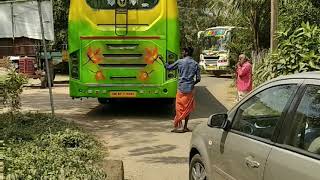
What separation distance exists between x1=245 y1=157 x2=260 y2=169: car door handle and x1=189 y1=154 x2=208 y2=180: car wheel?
122cm

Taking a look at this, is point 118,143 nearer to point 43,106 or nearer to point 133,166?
point 133,166

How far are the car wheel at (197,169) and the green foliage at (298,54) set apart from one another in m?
3.31

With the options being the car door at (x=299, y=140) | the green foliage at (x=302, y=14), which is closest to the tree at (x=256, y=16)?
the green foliage at (x=302, y=14)

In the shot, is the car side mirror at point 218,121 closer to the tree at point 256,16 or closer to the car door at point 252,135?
the car door at point 252,135

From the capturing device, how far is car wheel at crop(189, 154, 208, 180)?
18.5 ft

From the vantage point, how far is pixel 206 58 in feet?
107

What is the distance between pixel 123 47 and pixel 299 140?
8.88 m

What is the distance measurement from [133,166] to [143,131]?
3.16 m

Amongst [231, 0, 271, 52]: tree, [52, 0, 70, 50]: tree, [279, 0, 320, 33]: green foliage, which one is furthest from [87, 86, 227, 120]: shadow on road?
[52, 0, 70, 50]: tree

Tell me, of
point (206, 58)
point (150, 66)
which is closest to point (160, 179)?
point (150, 66)

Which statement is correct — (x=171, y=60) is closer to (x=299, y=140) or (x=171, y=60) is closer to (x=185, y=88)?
(x=185, y=88)

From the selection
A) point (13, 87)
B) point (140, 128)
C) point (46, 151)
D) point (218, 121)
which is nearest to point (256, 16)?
point (140, 128)

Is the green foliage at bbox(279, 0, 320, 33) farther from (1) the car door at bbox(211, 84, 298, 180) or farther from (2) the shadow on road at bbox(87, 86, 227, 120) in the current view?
(1) the car door at bbox(211, 84, 298, 180)

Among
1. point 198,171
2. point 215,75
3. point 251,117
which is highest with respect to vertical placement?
point 251,117
